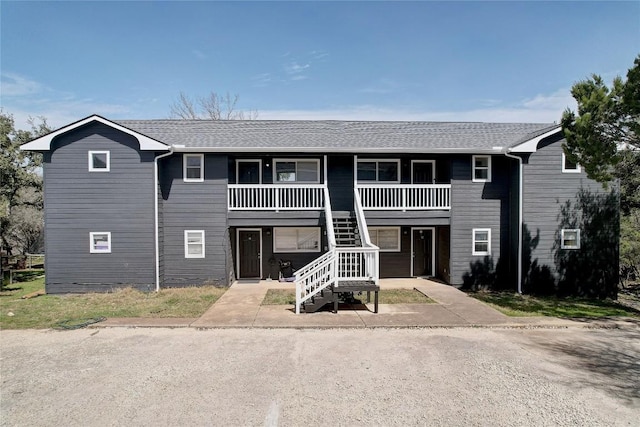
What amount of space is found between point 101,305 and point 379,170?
1077 cm

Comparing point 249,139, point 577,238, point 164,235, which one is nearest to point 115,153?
point 164,235

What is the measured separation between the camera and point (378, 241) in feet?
47.7

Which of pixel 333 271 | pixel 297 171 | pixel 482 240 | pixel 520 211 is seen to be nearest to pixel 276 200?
pixel 297 171

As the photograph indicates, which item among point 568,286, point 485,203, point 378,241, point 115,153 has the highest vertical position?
point 115,153

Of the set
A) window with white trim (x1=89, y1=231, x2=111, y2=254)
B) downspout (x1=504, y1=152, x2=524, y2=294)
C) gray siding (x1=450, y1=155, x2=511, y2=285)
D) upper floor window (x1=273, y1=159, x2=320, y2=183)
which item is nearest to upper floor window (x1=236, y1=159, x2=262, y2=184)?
upper floor window (x1=273, y1=159, x2=320, y2=183)

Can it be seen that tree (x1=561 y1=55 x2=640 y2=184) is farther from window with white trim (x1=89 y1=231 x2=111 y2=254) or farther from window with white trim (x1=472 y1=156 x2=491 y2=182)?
window with white trim (x1=89 y1=231 x2=111 y2=254)

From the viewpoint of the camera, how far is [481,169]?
1312cm

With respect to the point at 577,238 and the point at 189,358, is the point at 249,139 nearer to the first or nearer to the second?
the point at 189,358

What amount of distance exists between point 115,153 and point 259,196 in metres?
5.18

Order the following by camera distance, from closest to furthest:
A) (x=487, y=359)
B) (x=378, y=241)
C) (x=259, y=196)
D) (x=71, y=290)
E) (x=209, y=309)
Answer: (x=487, y=359)
(x=209, y=309)
(x=71, y=290)
(x=259, y=196)
(x=378, y=241)

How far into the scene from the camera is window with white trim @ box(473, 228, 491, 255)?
1312 centimetres

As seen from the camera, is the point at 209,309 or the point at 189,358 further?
the point at 209,309

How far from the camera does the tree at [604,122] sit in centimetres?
827

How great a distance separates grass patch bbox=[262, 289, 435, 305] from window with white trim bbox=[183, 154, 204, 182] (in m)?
4.99
